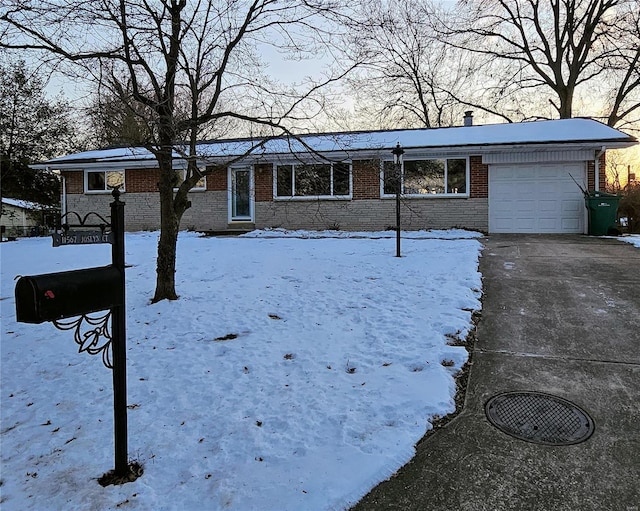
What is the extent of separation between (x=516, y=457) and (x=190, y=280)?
5842 mm

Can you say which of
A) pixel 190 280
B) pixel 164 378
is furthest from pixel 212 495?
pixel 190 280

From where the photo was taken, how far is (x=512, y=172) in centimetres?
1387

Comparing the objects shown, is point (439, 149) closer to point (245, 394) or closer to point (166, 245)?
point (166, 245)

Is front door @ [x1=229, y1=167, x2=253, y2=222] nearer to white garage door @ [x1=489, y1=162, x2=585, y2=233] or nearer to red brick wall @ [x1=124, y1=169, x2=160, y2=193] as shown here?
red brick wall @ [x1=124, y1=169, x2=160, y2=193]

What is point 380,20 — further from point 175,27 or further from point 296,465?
point 296,465

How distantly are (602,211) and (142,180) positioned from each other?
49.4 feet

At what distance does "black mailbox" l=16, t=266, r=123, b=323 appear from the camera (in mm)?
2006

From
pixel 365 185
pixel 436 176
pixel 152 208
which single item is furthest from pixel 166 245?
pixel 152 208

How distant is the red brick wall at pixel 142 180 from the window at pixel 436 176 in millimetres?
8523

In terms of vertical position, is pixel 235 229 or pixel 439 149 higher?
pixel 439 149

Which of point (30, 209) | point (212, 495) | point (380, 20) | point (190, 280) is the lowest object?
point (212, 495)

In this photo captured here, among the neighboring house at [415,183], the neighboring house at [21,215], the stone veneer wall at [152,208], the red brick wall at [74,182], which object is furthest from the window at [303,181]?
the neighboring house at [21,215]

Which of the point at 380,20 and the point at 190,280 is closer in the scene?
the point at 380,20

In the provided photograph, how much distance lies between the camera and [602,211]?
12.3 meters
